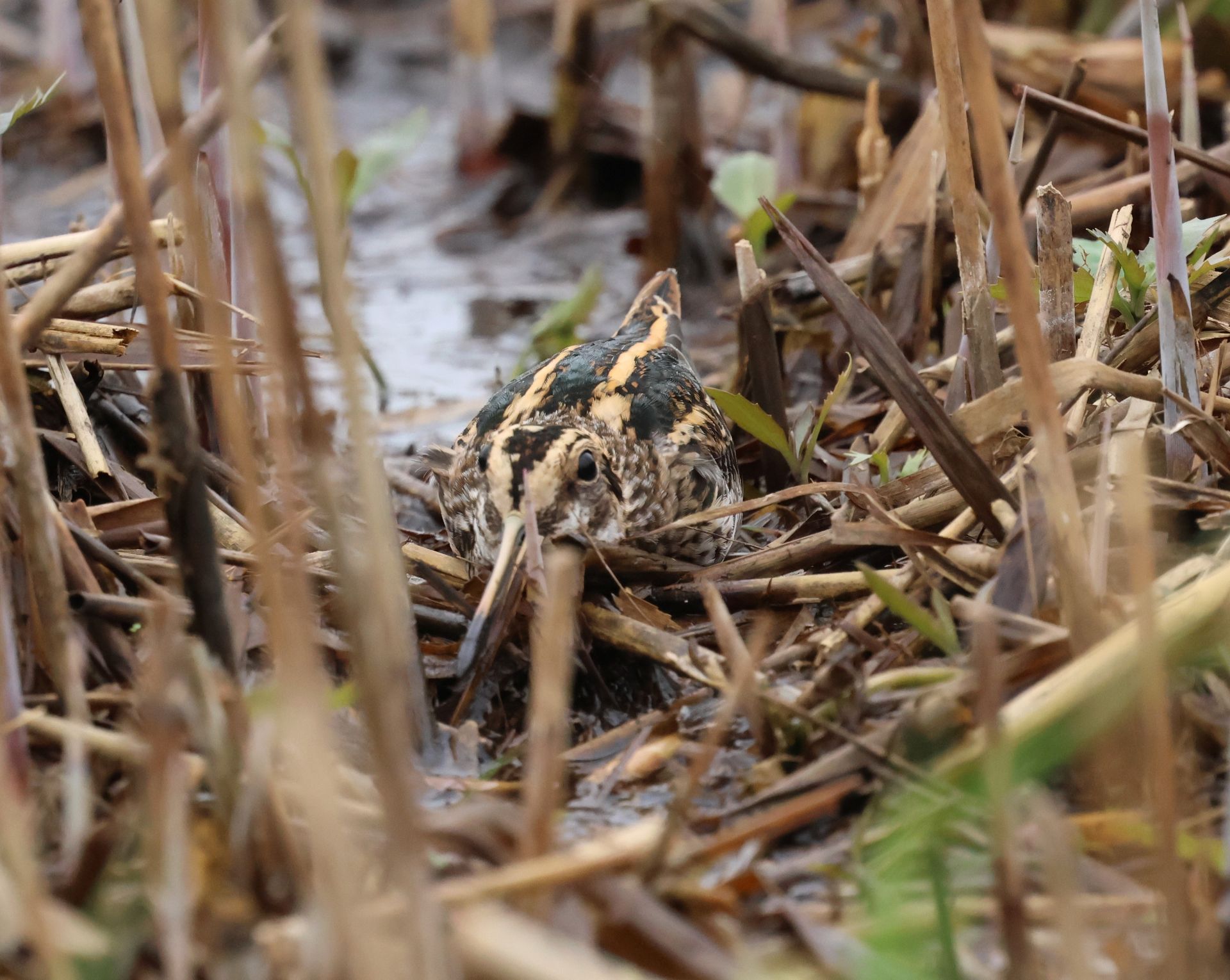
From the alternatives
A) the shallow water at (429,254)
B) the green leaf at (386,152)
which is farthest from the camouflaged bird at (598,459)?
the green leaf at (386,152)

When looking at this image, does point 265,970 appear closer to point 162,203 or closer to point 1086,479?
point 1086,479

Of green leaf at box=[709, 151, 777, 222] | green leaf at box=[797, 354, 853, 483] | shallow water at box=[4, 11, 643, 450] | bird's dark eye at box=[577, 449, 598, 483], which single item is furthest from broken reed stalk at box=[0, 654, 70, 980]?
green leaf at box=[709, 151, 777, 222]

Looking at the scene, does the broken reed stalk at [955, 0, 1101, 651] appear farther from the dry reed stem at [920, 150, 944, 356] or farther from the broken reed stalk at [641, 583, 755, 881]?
the dry reed stem at [920, 150, 944, 356]

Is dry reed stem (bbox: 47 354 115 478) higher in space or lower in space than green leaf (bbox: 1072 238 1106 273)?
lower

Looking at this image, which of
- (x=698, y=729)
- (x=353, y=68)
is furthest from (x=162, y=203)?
(x=353, y=68)

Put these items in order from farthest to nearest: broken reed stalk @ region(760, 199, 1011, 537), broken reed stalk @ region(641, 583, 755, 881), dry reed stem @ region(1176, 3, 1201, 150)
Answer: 1. dry reed stem @ region(1176, 3, 1201, 150)
2. broken reed stalk @ region(760, 199, 1011, 537)
3. broken reed stalk @ region(641, 583, 755, 881)

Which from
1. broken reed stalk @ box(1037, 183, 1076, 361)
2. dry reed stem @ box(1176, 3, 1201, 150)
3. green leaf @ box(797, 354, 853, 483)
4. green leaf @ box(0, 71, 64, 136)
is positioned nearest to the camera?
green leaf @ box(0, 71, 64, 136)

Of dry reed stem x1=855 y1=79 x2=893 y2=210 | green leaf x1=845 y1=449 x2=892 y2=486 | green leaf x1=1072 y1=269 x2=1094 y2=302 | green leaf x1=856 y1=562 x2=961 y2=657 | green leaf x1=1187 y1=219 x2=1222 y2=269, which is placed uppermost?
dry reed stem x1=855 y1=79 x2=893 y2=210
